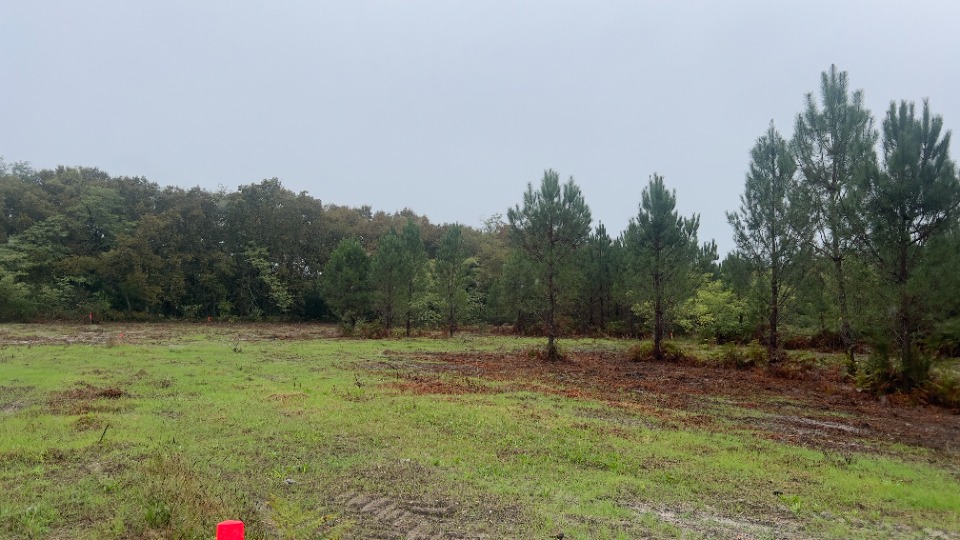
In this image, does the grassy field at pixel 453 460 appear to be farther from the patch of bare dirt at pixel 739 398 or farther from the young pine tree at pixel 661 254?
the young pine tree at pixel 661 254

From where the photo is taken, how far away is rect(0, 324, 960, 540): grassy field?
16.8 feet

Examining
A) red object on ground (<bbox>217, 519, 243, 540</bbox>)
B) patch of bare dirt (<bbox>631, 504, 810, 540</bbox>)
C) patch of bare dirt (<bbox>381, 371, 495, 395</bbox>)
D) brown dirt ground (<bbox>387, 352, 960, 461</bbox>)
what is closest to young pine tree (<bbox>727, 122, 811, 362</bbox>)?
brown dirt ground (<bbox>387, 352, 960, 461</bbox>)


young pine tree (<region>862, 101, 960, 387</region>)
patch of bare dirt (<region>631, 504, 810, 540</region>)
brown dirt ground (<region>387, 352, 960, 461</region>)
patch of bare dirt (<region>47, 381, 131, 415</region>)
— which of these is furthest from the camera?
young pine tree (<region>862, 101, 960, 387</region>)

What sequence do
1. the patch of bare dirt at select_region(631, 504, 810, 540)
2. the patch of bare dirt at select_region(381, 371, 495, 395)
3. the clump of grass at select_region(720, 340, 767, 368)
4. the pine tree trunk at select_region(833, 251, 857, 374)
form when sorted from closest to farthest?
the patch of bare dirt at select_region(631, 504, 810, 540), the patch of bare dirt at select_region(381, 371, 495, 395), the pine tree trunk at select_region(833, 251, 857, 374), the clump of grass at select_region(720, 340, 767, 368)

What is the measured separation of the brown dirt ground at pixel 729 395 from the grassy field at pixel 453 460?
109 mm

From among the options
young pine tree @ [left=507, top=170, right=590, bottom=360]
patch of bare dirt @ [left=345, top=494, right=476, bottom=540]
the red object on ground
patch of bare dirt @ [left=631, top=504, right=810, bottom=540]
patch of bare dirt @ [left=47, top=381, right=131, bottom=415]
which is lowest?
patch of bare dirt @ [left=47, top=381, right=131, bottom=415]

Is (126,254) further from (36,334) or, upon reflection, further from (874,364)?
(874,364)

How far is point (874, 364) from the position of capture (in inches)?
607

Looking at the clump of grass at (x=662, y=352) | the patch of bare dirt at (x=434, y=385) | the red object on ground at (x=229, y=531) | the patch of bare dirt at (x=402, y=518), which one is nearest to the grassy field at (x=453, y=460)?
→ the patch of bare dirt at (x=402, y=518)

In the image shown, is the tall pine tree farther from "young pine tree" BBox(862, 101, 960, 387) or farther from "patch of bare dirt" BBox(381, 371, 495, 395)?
"patch of bare dirt" BBox(381, 371, 495, 395)

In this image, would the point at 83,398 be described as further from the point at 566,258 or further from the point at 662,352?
Answer: the point at 662,352

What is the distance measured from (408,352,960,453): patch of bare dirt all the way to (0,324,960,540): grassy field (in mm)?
113

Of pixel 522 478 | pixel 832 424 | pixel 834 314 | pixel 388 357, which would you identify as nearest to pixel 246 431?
pixel 522 478

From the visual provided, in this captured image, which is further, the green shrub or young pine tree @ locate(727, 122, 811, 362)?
young pine tree @ locate(727, 122, 811, 362)
